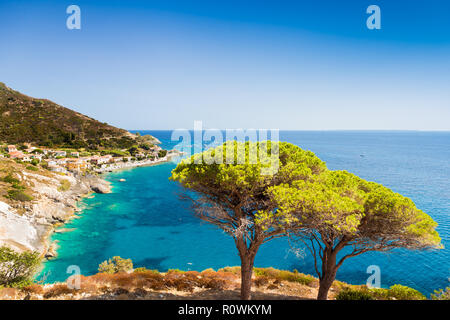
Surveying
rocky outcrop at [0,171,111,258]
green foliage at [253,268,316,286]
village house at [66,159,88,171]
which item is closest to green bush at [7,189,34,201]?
rocky outcrop at [0,171,111,258]

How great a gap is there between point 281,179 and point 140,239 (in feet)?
108

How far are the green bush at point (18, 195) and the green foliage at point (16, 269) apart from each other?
3000cm

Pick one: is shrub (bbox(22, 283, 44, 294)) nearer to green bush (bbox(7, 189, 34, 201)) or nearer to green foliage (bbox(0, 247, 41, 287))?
green foliage (bbox(0, 247, 41, 287))

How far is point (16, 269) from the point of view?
11.0 m

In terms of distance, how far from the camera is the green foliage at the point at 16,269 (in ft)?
34.4

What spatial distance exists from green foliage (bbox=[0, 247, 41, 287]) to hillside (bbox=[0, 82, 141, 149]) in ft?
292

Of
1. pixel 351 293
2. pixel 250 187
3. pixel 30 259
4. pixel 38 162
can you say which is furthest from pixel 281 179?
pixel 38 162

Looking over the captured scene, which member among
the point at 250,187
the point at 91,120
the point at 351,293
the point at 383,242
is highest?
the point at 91,120

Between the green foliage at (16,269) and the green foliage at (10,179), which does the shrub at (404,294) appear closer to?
the green foliage at (16,269)

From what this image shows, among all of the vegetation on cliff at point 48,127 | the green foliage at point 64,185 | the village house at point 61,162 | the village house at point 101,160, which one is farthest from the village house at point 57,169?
the vegetation on cliff at point 48,127

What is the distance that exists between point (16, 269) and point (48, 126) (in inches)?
3980

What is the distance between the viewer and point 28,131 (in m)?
82.6

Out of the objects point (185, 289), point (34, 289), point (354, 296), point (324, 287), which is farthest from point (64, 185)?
point (354, 296)

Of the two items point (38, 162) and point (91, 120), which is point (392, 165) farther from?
point (91, 120)
